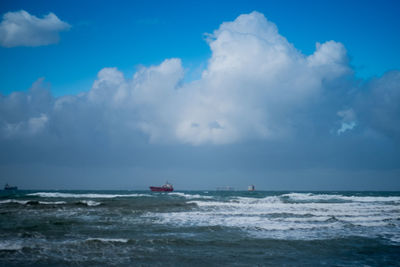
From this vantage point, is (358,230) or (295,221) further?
(295,221)

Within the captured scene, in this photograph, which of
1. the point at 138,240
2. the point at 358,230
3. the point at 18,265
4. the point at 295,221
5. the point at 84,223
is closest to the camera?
the point at 18,265

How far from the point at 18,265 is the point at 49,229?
670cm

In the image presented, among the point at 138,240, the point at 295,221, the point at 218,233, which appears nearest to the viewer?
the point at 138,240

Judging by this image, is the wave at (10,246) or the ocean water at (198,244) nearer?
the ocean water at (198,244)

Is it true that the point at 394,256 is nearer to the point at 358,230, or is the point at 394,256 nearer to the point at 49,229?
the point at 358,230

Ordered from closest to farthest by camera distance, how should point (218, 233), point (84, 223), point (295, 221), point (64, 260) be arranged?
point (64, 260) < point (218, 233) < point (84, 223) < point (295, 221)

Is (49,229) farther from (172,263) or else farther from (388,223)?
(388,223)

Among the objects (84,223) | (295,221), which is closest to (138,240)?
(84,223)

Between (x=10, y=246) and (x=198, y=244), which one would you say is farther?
(x=198, y=244)

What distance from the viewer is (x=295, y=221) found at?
1802cm

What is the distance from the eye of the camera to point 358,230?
15.0 metres

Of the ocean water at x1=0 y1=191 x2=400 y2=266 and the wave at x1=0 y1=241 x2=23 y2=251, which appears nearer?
the ocean water at x1=0 y1=191 x2=400 y2=266

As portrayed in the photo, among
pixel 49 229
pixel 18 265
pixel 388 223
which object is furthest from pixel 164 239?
pixel 388 223

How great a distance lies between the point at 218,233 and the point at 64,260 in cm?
704
